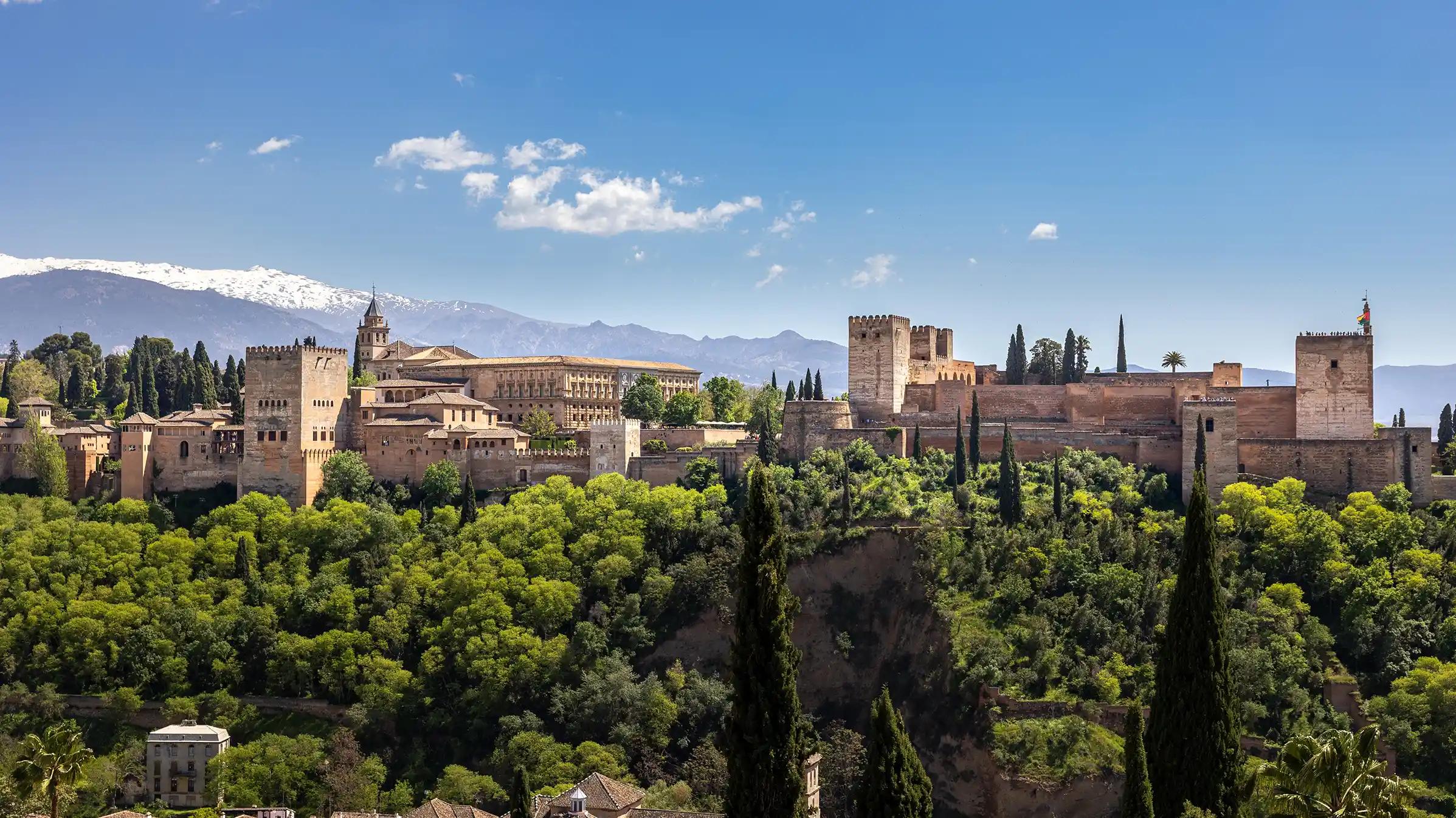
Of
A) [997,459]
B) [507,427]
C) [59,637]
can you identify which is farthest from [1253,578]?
[59,637]

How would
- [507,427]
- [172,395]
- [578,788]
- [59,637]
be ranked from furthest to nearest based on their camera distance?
[172,395], [507,427], [59,637], [578,788]

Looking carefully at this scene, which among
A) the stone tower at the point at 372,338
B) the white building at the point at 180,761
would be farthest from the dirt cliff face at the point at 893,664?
the stone tower at the point at 372,338

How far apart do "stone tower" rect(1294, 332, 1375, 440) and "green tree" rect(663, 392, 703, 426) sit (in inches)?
1118

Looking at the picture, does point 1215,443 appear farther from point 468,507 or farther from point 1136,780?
point 1136,780

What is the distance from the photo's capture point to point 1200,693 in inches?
968

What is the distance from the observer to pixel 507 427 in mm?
65438

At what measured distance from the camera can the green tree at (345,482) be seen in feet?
198

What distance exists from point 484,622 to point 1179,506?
24.1m

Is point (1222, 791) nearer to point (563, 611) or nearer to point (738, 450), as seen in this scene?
point (563, 611)

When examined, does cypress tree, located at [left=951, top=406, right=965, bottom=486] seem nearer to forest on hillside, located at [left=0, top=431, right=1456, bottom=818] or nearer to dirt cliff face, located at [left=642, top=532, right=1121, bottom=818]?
forest on hillside, located at [left=0, top=431, right=1456, bottom=818]

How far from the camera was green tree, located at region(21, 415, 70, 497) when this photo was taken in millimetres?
62312

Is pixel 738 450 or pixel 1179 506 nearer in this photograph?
pixel 1179 506

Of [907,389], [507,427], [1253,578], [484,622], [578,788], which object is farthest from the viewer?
[507,427]

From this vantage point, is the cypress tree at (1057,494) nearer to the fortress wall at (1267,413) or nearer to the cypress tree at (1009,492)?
the cypress tree at (1009,492)
